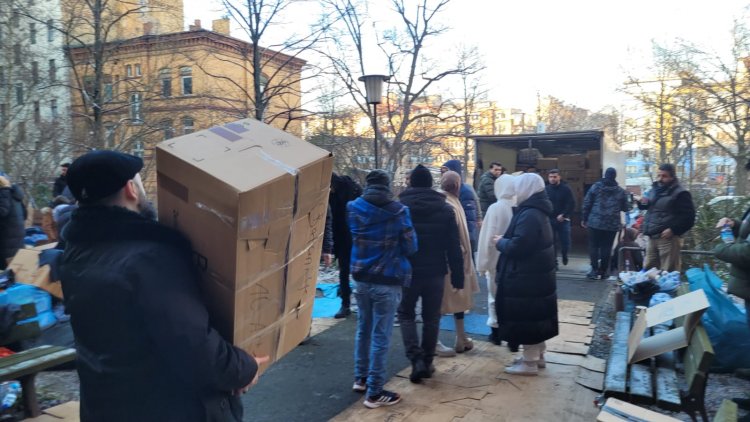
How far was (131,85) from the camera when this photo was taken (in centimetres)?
1845

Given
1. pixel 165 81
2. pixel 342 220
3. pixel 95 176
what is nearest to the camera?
pixel 95 176

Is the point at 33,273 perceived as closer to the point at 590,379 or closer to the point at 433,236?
the point at 433,236

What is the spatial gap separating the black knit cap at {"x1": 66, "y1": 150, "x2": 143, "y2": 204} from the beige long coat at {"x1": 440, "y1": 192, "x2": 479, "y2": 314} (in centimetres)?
351

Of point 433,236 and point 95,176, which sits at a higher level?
point 95,176

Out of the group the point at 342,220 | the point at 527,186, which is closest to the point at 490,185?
the point at 342,220

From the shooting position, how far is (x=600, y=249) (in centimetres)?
873

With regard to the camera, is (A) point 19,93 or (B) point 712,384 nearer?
(B) point 712,384

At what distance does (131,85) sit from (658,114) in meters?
23.9

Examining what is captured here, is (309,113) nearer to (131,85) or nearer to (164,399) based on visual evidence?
(131,85)

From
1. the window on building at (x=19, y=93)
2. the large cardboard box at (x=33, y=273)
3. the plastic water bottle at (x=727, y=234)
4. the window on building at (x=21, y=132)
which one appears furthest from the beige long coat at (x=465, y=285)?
the window on building at (x=19, y=93)

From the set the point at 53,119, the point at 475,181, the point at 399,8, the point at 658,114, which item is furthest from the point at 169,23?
the point at 658,114

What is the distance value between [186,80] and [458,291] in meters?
25.9

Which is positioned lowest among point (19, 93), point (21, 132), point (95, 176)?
point (95, 176)

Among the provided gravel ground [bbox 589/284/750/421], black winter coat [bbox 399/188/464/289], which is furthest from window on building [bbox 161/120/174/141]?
gravel ground [bbox 589/284/750/421]
